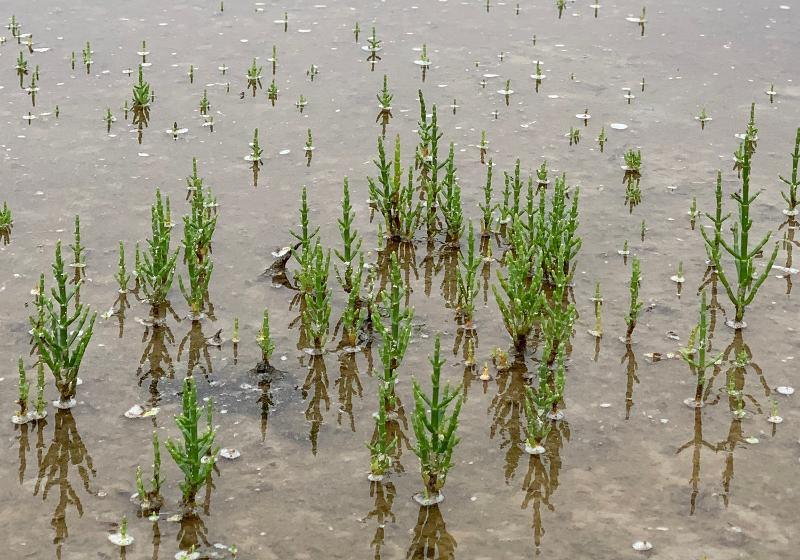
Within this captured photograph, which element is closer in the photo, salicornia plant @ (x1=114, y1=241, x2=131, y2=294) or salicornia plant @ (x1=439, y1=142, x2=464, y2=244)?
salicornia plant @ (x1=114, y1=241, x2=131, y2=294)

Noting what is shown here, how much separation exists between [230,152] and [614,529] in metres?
6.52

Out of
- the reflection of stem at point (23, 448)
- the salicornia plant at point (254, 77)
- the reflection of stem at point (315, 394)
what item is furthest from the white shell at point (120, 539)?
the salicornia plant at point (254, 77)

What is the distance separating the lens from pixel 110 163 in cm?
1079

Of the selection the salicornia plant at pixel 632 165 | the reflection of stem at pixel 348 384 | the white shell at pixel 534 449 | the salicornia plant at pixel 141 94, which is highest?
the salicornia plant at pixel 141 94

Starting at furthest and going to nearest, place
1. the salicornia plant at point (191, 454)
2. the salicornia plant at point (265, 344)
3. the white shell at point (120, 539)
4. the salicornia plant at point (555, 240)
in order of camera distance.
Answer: the salicornia plant at point (555, 240) < the salicornia plant at point (265, 344) < the salicornia plant at point (191, 454) < the white shell at point (120, 539)

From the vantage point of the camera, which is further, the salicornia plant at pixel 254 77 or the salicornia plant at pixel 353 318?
the salicornia plant at pixel 254 77

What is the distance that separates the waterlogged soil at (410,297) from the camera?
6035 mm

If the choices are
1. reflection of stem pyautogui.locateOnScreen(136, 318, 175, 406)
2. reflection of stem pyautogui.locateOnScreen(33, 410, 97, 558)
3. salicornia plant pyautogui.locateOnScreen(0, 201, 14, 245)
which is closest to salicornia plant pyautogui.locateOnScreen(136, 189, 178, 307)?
reflection of stem pyautogui.locateOnScreen(136, 318, 175, 406)

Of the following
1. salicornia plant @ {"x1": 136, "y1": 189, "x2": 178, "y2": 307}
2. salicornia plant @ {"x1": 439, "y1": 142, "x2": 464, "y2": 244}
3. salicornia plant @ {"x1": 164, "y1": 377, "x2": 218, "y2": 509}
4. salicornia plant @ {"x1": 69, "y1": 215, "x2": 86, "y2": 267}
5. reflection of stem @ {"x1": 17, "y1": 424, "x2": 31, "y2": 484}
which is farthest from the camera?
salicornia plant @ {"x1": 439, "y1": 142, "x2": 464, "y2": 244}

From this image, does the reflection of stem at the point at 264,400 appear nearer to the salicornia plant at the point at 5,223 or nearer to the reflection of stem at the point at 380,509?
the reflection of stem at the point at 380,509

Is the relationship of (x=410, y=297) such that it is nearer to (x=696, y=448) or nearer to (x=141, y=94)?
(x=696, y=448)

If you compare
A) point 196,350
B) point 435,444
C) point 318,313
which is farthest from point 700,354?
point 196,350

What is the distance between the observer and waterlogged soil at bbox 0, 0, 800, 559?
6.04m

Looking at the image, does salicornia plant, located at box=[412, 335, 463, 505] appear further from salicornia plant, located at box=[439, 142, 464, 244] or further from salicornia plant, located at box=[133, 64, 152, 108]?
salicornia plant, located at box=[133, 64, 152, 108]
